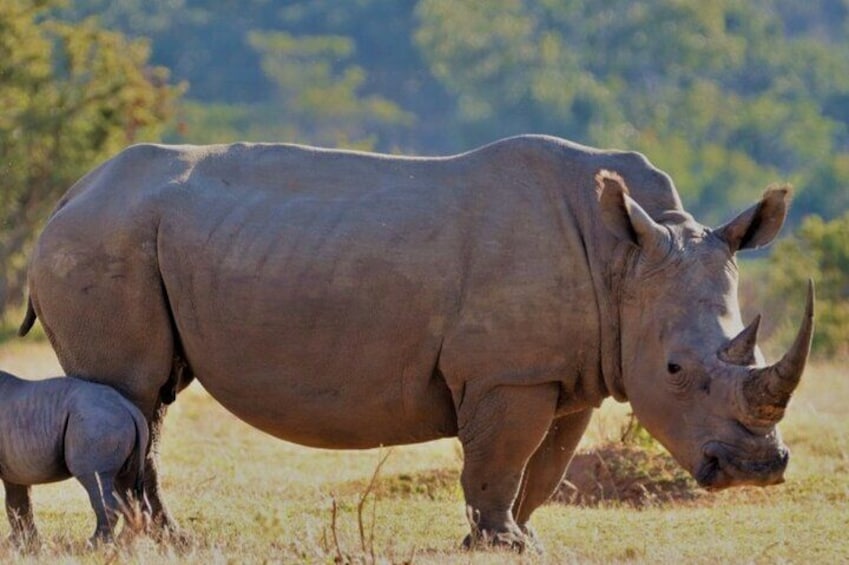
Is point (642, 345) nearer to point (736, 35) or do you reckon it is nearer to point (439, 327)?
point (439, 327)

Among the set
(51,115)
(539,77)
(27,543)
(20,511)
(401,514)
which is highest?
(27,543)

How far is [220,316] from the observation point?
11602 millimetres

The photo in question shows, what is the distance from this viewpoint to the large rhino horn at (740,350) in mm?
10672

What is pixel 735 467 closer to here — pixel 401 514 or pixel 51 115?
pixel 401 514

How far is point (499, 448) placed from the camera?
443 inches

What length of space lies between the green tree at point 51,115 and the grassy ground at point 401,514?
48.5ft

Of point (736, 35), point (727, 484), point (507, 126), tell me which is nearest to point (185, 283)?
point (727, 484)

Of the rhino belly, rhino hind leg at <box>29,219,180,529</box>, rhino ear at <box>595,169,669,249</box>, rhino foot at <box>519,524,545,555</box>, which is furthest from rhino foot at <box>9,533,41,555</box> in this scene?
rhino ear at <box>595,169,669,249</box>

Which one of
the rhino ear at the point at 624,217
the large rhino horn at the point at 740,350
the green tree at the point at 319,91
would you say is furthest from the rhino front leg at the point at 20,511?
the green tree at the point at 319,91

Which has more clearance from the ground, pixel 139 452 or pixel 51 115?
pixel 139 452

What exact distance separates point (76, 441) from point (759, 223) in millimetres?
3671

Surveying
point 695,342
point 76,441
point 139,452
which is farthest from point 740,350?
point 76,441

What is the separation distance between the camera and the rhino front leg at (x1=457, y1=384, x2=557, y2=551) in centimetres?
1119

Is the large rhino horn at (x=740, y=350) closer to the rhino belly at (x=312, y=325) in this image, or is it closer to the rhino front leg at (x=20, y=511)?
the rhino belly at (x=312, y=325)
